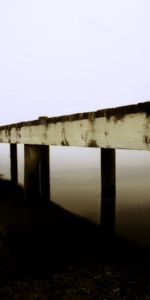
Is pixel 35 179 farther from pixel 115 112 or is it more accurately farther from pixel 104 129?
pixel 115 112

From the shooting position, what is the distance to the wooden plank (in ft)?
9.41

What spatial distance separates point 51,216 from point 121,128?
3.70 meters

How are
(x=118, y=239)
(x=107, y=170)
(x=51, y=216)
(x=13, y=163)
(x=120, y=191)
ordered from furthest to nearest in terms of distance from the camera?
(x=13, y=163)
(x=120, y=191)
(x=51, y=216)
(x=107, y=170)
(x=118, y=239)

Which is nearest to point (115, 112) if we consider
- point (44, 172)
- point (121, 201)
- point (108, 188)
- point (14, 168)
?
point (108, 188)

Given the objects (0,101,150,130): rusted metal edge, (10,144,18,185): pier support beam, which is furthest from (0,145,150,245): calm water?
(0,101,150,130): rusted metal edge

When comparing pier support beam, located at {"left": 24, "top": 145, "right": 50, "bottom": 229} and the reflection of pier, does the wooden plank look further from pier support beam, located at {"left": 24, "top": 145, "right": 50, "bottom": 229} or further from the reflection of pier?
pier support beam, located at {"left": 24, "top": 145, "right": 50, "bottom": 229}

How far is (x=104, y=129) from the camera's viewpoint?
11.1ft

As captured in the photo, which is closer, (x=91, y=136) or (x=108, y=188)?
(x=91, y=136)

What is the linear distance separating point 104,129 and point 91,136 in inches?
11.0

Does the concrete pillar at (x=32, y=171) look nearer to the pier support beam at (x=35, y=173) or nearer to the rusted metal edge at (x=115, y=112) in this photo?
the pier support beam at (x=35, y=173)

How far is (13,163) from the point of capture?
1223cm

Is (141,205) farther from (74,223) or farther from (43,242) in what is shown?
(43,242)

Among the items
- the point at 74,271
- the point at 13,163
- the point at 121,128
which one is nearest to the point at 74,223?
the point at 74,271

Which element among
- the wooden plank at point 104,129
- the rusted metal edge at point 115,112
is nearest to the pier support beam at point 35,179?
the wooden plank at point 104,129
